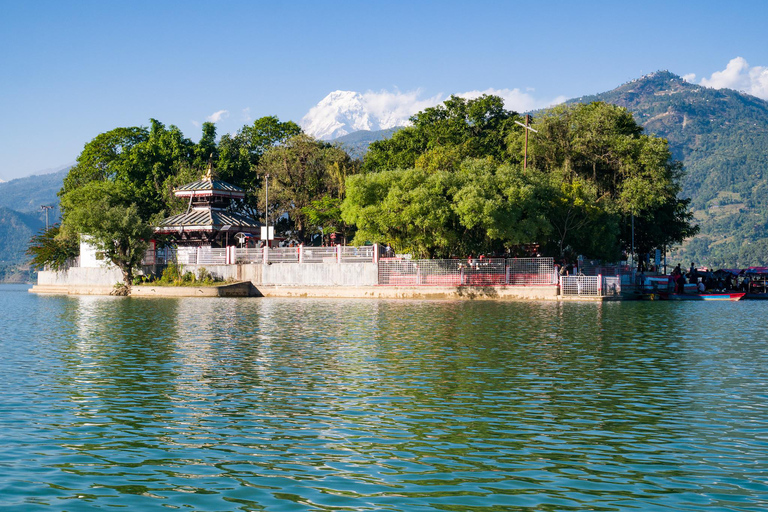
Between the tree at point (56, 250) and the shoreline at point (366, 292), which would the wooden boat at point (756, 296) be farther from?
the tree at point (56, 250)

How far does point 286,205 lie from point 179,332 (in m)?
46.0

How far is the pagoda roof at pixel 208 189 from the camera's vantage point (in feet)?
228

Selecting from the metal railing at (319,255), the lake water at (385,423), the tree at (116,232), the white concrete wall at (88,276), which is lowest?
the lake water at (385,423)

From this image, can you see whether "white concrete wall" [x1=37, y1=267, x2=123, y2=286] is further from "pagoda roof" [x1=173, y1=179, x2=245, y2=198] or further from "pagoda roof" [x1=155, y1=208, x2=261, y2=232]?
"pagoda roof" [x1=173, y1=179, x2=245, y2=198]

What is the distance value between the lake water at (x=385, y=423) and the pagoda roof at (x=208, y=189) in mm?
45149

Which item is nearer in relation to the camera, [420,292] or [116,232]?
[420,292]

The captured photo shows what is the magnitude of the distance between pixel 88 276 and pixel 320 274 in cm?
2254

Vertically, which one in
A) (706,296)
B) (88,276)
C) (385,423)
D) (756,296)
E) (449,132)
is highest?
(449,132)

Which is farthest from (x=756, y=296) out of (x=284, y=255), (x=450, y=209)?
(x=284, y=255)

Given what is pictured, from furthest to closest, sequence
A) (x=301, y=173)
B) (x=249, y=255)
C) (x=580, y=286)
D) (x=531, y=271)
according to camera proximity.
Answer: (x=301, y=173), (x=249, y=255), (x=531, y=271), (x=580, y=286)

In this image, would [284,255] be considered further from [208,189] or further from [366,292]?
[208,189]

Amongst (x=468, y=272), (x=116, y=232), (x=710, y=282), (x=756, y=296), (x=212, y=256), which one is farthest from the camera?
(x=710, y=282)

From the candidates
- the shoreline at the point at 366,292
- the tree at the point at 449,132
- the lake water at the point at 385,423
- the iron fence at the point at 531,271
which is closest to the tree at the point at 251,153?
the tree at the point at 449,132

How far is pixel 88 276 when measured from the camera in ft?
212
